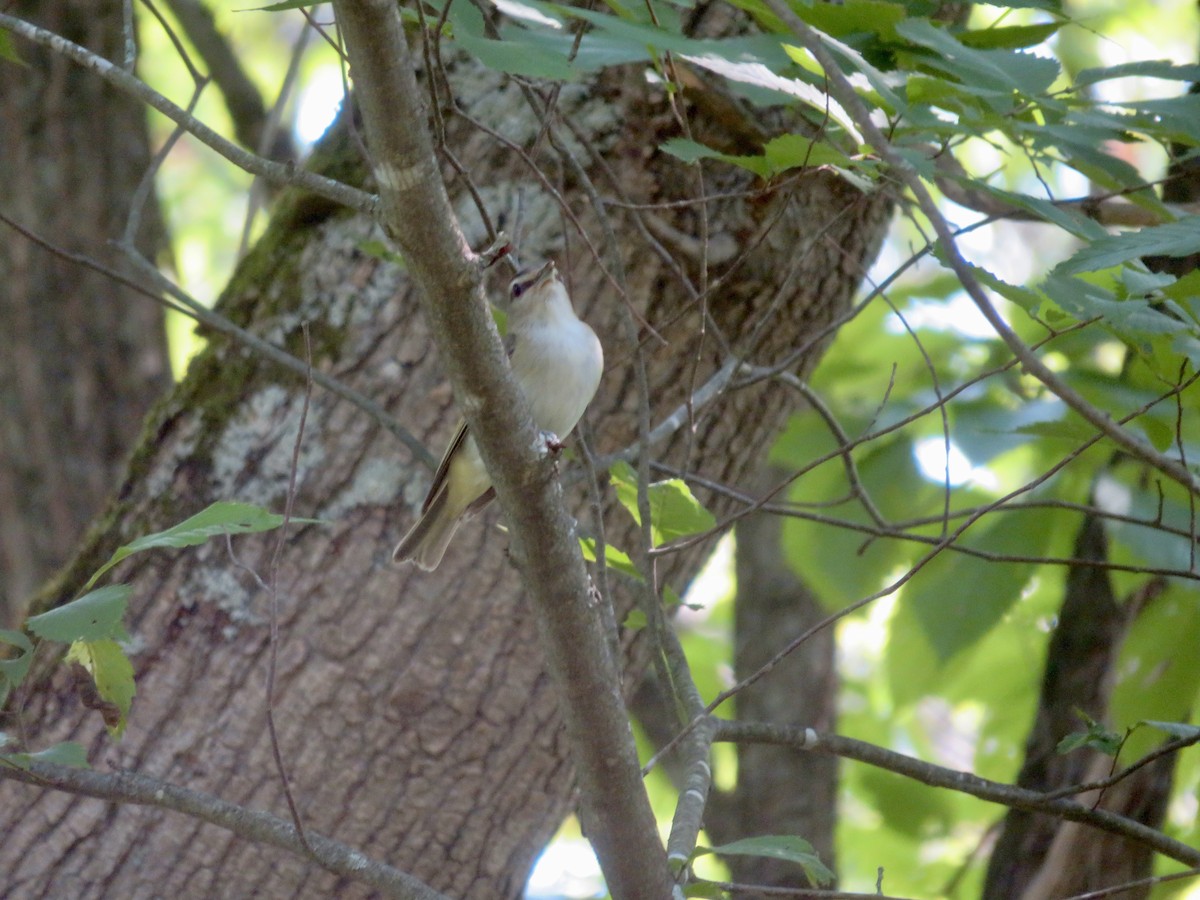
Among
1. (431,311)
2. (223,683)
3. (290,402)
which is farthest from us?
(290,402)

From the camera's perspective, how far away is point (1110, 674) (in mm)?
3723

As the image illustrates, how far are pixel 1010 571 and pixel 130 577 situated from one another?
2443mm

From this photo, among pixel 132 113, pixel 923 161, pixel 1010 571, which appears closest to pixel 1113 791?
pixel 1010 571

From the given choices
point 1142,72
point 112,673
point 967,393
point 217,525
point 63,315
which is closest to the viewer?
point 217,525

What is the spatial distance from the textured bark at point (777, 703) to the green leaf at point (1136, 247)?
10.6ft

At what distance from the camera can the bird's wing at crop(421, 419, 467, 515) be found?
120 inches

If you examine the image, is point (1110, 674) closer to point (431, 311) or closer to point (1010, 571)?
point (1010, 571)

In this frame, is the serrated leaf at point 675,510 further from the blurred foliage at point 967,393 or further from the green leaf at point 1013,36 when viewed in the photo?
the green leaf at point 1013,36

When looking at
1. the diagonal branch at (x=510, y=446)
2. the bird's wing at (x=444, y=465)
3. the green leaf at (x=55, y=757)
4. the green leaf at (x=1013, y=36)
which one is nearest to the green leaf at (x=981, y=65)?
the green leaf at (x=1013, y=36)

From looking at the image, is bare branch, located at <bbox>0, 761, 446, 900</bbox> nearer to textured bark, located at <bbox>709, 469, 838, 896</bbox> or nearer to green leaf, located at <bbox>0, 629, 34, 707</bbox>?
green leaf, located at <bbox>0, 629, 34, 707</bbox>

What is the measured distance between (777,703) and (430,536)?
2659 mm

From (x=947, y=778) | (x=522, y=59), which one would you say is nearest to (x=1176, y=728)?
(x=947, y=778)

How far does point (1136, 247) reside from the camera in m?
1.88

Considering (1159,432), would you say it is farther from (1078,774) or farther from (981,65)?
(1078,774)
